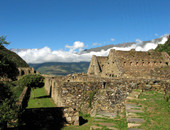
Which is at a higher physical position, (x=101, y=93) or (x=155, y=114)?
(x=101, y=93)

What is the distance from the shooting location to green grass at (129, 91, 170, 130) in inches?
194

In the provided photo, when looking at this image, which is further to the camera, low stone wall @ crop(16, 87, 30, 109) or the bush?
the bush

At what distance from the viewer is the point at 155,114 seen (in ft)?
19.2

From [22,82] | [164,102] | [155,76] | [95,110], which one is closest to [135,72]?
[155,76]

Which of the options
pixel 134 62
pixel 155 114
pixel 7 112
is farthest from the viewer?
pixel 134 62

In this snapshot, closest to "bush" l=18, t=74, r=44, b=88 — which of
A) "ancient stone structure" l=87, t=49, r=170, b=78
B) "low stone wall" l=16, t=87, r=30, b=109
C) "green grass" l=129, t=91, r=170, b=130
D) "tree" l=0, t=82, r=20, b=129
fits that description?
"low stone wall" l=16, t=87, r=30, b=109

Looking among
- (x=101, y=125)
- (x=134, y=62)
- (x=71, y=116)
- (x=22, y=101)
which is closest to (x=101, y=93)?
(x=71, y=116)

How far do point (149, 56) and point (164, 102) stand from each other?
16498 millimetres

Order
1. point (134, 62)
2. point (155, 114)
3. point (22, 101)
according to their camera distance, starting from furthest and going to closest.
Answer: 1. point (134, 62)
2. point (22, 101)
3. point (155, 114)

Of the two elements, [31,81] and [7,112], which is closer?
[7,112]

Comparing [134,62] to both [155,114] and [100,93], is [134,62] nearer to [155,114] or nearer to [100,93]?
[100,93]

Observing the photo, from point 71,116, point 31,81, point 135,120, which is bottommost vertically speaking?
point 71,116

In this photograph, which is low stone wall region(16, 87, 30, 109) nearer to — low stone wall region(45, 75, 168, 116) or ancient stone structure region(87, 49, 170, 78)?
low stone wall region(45, 75, 168, 116)

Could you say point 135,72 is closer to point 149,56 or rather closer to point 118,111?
point 149,56
